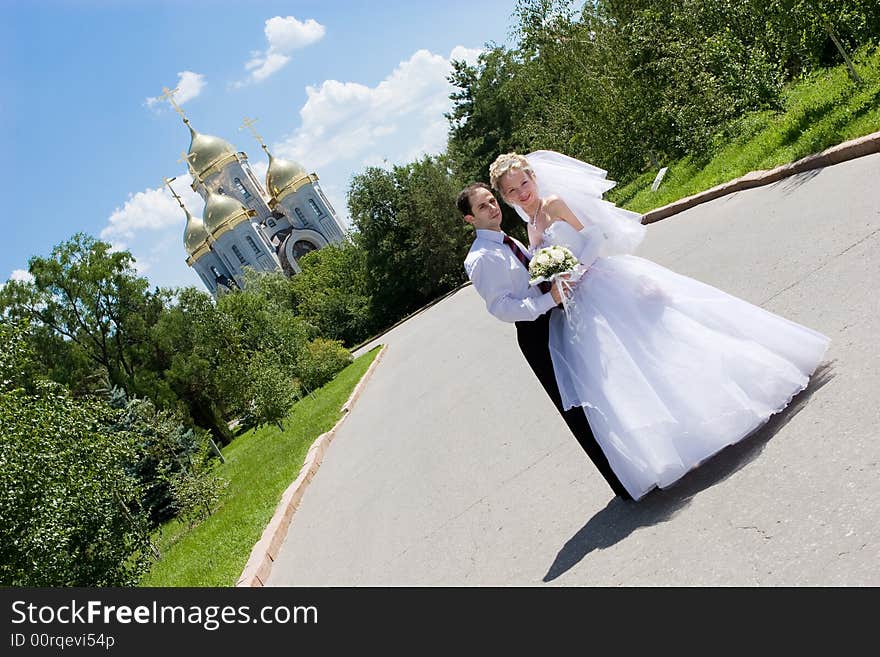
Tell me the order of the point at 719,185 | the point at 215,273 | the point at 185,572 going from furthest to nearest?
the point at 215,273 → the point at 719,185 → the point at 185,572

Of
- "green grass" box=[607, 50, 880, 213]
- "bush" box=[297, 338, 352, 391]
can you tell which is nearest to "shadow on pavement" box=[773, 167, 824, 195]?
"green grass" box=[607, 50, 880, 213]

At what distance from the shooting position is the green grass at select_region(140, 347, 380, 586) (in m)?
10.6

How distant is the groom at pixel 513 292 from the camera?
5.27m

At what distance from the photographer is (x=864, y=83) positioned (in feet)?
44.8

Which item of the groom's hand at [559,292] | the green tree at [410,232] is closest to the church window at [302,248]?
the green tree at [410,232]

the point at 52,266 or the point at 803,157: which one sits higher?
the point at 52,266

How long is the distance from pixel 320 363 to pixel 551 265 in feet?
102

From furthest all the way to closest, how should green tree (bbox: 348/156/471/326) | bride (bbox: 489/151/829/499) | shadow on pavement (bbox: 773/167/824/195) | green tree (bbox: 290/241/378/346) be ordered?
green tree (bbox: 290/241/378/346)
green tree (bbox: 348/156/471/326)
shadow on pavement (bbox: 773/167/824/195)
bride (bbox: 489/151/829/499)

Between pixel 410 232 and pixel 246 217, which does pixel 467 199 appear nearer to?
pixel 410 232

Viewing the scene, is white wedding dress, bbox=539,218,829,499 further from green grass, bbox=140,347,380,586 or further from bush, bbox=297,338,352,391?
bush, bbox=297,338,352,391

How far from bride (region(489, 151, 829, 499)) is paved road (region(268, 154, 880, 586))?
0.21m
